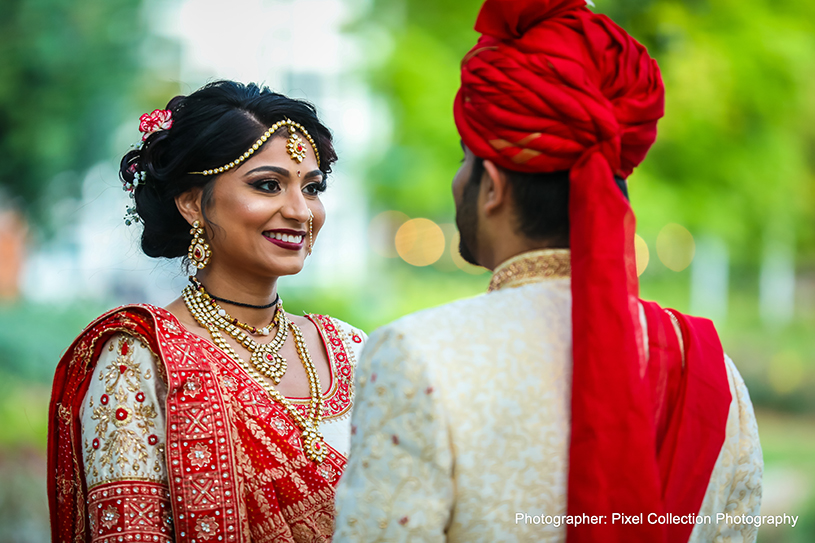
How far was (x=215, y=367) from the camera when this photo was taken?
2342mm

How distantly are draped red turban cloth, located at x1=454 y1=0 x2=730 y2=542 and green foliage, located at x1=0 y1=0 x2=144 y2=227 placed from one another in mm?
5442

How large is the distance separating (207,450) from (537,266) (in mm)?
1134

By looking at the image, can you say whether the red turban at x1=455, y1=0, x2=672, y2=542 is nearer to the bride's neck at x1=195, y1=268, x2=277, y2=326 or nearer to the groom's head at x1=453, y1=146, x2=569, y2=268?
the groom's head at x1=453, y1=146, x2=569, y2=268

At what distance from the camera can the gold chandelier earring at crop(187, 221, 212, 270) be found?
257 centimetres

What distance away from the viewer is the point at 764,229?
30.7 feet

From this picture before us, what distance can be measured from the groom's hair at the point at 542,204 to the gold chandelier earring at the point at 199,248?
1.27m

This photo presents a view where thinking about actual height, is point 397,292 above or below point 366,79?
below

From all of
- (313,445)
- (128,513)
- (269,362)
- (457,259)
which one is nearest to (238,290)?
(269,362)

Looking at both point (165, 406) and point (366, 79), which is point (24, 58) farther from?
point (165, 406)

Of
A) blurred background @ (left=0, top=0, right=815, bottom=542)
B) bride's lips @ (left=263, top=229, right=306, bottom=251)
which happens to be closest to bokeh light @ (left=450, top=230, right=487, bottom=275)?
blurred background @ (left=0, top=0, right=815, bottom=542)

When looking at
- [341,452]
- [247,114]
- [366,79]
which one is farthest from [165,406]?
[366,79]

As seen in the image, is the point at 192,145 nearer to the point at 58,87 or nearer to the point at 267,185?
the point at 267,185

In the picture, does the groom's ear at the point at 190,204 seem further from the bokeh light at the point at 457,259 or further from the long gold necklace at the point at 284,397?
the bokeh light at the point at 457,259

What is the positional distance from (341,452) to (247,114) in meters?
1.16
